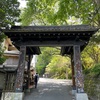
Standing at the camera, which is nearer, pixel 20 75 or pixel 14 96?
pixel 14 96

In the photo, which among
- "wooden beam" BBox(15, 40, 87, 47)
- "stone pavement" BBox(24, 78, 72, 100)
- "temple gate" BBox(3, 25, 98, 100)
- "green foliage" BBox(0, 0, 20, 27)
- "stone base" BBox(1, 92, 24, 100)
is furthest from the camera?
"stone pavement" BBox(24, 78, 72, 100)

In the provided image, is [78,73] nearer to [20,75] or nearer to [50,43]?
[50,43]

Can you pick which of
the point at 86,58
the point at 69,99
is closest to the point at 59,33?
the point at 69,99

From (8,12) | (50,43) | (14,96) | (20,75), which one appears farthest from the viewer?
(8,12)

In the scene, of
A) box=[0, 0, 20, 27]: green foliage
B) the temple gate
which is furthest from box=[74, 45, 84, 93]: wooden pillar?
box=[0, 0, 20, 27]: green foliage

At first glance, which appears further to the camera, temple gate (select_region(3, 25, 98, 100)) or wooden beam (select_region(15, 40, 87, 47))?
wooden beam (select_region(15, 40, 87, 47))

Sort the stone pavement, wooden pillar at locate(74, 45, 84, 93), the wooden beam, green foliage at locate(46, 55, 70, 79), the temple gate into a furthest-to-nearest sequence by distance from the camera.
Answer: green foliage at locate(46, 55, 70, 79), the stone pavement, the wooden beam, the temple gate, wooden pillar at locate(74, 45, 84, 93)

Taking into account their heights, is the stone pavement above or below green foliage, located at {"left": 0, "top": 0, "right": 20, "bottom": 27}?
below

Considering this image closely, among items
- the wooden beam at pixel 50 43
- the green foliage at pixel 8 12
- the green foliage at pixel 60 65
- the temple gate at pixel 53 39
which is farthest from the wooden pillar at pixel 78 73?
the green foliage at pixel 60 65

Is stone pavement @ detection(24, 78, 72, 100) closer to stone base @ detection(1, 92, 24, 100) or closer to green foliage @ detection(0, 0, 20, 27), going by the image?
stone base @ detection(1, 92, 24, 100)

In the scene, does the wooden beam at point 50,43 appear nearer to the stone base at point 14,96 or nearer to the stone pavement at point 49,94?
the stone base at point 14,96

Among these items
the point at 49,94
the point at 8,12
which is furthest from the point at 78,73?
the point at 8,12

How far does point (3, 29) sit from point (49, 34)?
9.84 feet

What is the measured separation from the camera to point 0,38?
923 centimetres
